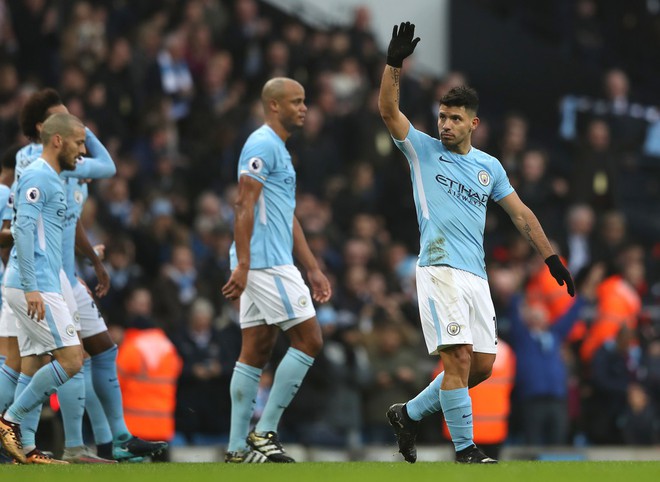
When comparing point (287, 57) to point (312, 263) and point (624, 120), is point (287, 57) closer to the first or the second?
point (624, 120)

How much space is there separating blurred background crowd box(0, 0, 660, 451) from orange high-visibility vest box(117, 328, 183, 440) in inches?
11.3

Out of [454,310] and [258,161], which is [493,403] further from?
[454,310]

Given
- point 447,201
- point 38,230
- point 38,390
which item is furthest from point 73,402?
point 447,201

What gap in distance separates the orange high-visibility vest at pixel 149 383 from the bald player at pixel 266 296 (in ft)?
12.3

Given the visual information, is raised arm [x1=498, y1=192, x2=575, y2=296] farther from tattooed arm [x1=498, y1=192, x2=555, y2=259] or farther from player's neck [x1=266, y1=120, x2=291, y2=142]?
player's neck [x1=266, y1=120, x2=291, y2=142]

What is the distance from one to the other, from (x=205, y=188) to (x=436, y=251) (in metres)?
9.00

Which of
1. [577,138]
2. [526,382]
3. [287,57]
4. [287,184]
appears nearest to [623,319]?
[526,382]

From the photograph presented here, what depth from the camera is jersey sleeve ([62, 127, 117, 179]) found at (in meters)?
10.8

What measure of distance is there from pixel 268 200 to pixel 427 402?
1932 mm

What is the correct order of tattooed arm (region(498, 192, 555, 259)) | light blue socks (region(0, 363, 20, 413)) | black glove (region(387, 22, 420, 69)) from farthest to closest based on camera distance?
light blue socks (region(0, 363, 20, 413)) → tattooed arm (region(498, 192, 555, 259)) → black glove (region(387, 22, 420, 69))

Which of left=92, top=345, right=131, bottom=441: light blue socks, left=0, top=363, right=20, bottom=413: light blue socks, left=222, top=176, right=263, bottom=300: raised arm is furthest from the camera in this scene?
left=92, top=345, right=131, bottom=441: light blue socks

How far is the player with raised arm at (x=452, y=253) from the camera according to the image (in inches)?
382

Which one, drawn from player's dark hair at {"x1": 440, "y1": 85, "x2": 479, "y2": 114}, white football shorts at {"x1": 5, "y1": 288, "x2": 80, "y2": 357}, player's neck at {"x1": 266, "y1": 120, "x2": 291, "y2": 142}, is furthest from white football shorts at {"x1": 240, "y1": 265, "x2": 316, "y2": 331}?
player's dark hair at {"x1": 440, "y1": 85, "x2": 479, "y2": 114}

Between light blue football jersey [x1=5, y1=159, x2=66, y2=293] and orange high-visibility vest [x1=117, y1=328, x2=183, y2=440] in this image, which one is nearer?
light blue football jersey [x1=5, y1=159, x2=66, y2=293]
